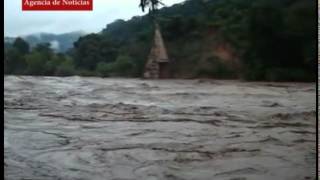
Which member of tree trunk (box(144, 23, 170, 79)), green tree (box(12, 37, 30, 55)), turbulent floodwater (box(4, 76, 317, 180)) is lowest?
turbulent floodwater (box(4, 76, 317, 180))

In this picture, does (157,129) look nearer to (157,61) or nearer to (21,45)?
(157,61)

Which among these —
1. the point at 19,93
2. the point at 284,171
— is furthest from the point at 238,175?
the point at 19,93

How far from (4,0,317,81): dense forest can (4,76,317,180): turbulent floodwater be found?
0.06 m

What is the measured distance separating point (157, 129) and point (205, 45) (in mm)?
492

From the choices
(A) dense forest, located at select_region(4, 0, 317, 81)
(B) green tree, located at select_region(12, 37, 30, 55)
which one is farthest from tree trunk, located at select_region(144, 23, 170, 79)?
(B) green tree, located at select_region(12, 37, 30, 55)

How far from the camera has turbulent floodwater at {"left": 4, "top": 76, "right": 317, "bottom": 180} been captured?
10.3 ft

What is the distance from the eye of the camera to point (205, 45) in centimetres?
325

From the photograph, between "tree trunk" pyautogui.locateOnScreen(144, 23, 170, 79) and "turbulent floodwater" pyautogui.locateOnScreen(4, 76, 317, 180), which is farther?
"tree trunk" pyautogui.locateOnScreen(144, 23, 170, 79)

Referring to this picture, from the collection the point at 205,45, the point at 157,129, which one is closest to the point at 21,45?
the point at 157,129

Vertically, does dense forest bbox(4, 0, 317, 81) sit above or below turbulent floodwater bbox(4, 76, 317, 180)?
above

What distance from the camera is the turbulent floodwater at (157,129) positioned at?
3.15 m

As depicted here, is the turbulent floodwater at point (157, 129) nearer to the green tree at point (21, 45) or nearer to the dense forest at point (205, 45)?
the dense forest at point (205, 45)

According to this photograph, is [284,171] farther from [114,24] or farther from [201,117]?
[114,24]

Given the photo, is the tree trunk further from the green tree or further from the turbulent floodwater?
the green tree
